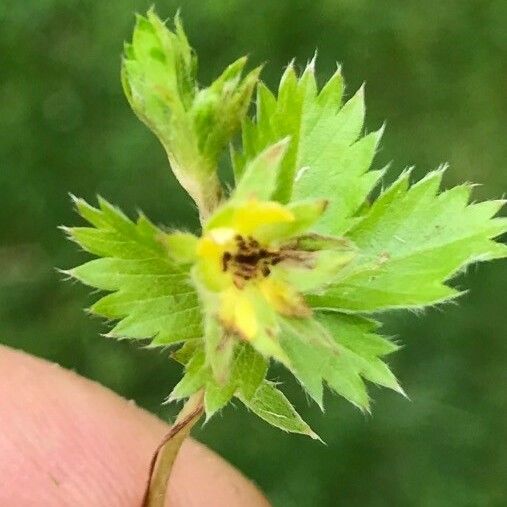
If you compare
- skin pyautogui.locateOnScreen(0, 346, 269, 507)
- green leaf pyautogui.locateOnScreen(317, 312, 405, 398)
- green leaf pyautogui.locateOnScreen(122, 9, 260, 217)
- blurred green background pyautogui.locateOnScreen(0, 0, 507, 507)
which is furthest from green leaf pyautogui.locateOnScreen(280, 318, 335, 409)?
blurred green background pyautogui.locateOnScreen(0, 0, 507, 507)

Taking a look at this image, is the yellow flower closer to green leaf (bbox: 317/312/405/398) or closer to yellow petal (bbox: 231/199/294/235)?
yellow petal (bbox: 231/199/294/235)

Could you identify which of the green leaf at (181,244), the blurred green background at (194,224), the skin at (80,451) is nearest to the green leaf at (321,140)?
the green leaf at (181,244)

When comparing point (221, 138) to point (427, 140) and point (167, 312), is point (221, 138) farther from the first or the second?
point (427, 140)

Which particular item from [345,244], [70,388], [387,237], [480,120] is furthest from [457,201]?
[480,120]

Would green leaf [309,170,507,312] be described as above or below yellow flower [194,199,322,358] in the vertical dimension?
above

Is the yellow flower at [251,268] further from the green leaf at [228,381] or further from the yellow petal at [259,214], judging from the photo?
the green leaf at [228,381]

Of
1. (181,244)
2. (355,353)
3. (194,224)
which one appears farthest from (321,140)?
(194,224)
